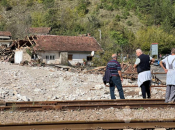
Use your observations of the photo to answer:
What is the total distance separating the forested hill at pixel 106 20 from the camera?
2357 inches

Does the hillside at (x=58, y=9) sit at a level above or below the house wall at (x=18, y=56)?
above

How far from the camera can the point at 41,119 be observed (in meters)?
6.36

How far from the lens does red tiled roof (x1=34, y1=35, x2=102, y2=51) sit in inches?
1545

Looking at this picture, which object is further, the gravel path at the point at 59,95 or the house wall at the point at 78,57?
the house wall at the point at 78,57

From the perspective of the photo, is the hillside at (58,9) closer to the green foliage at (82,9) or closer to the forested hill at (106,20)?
the forested hill at (106,20)

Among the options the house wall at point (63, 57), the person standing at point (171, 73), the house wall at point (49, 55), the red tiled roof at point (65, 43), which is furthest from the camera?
the red tiled roof at point (65, 43)

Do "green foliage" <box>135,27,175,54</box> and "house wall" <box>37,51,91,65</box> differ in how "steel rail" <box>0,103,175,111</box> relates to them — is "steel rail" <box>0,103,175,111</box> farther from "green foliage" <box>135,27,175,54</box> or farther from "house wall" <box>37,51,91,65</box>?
"green foliage" <box>135,27,175,54</box>

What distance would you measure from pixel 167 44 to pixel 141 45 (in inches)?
232

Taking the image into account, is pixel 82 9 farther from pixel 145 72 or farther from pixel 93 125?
pixel 93 125

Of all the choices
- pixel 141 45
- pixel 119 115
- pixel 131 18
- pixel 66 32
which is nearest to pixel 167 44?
pixel 141 45

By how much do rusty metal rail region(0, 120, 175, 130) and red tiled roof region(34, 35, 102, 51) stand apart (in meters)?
32.8

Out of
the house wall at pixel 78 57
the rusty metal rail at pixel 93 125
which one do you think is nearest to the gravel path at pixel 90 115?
the rusty metal rail at pixel 93 125

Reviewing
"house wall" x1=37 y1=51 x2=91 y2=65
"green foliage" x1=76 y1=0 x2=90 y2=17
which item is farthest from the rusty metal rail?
"green foliage" x1=76 y1=0 x2=90 y2=17

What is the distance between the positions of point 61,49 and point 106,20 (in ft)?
155
